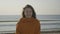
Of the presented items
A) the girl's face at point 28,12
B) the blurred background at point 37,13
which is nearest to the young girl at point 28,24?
the girl's face at point 28,12

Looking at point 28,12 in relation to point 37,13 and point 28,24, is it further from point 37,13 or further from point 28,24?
point 37,13

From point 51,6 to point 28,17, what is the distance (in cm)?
102

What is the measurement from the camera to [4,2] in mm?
2490

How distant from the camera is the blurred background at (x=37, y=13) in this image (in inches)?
97.3

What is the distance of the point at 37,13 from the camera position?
8.23ft

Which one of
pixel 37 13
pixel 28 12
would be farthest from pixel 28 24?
pixel 37 13

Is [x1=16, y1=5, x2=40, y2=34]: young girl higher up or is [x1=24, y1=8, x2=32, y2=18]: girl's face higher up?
[x1=24, y1=8, x2=32, y2=18]: girl's face

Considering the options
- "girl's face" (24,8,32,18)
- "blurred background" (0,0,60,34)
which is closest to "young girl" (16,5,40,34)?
"girl's face" (24,8,32,18)

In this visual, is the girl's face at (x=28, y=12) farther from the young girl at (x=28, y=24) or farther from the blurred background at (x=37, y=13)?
the blurred background at (x=37, y=13)

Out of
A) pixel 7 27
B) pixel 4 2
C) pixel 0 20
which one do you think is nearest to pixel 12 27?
pixel 7 27

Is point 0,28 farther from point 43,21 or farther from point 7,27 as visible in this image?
point 43,21

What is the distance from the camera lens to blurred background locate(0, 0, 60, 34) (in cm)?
247

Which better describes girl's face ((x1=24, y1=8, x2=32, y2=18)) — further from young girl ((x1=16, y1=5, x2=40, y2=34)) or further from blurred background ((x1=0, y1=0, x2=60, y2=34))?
blurred background ((x1=0, y1=0, x2=60, y2=34))

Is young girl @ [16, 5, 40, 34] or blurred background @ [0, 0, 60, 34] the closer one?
young girl @ [16, 5, 40, 34]
